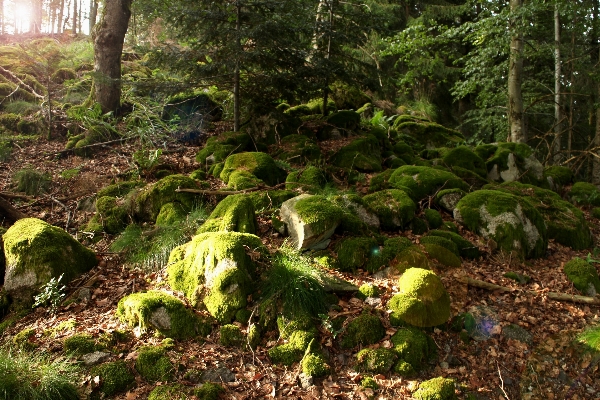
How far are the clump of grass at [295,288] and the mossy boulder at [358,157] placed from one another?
4.07 m

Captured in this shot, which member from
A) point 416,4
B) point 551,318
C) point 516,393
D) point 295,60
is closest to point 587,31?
point 416,4

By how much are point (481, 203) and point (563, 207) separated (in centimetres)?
257

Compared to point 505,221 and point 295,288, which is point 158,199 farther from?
point 505,221

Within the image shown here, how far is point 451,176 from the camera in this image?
25.6 feet

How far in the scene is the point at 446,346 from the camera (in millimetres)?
4289

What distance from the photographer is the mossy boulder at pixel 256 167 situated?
7.23 metres

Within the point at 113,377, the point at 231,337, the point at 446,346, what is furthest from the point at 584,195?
the point at 113,377

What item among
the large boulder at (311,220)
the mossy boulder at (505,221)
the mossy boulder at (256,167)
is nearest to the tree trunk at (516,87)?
the mossy boulder at (505,221)

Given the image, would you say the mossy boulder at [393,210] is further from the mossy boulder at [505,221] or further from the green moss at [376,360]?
the green moss at [376,360]

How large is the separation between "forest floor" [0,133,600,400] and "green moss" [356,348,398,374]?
9cm

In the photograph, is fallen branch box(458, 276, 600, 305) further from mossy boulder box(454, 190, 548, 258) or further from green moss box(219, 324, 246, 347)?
green moss box(219, 324, 246, 347)

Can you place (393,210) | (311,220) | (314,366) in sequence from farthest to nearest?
(393,210)
(311,220)
(314,366)

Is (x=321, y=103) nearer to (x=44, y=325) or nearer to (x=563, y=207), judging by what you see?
(x=563, y=207)

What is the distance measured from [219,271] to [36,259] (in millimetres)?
2343
